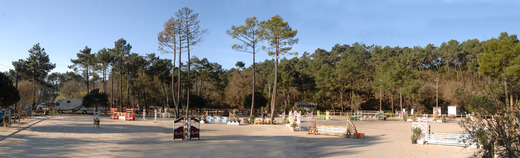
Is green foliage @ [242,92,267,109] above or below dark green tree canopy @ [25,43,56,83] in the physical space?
below

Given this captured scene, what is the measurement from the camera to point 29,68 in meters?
43.8

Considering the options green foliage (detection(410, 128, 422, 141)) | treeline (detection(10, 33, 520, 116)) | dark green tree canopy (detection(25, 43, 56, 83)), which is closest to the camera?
green foliage (detection(410, 128, 422, 141))

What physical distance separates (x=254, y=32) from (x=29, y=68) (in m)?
32.2

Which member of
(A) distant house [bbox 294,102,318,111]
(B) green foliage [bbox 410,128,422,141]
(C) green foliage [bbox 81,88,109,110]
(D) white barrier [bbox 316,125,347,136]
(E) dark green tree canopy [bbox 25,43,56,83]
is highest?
(E) dark green tree canopy [bbox 25,43,56,83]

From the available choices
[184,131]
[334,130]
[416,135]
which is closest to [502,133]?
[416,135]

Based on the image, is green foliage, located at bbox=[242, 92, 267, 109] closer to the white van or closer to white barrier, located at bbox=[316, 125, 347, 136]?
the white van

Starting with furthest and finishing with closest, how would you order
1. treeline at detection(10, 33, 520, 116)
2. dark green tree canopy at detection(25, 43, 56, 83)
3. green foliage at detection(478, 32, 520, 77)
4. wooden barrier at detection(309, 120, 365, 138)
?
treeline at detection(10, 33, 520, 116) → dark green tree canopy at detection(25, 43, 56, 83) → green foliage at detection(478, 32, 520, 77) → wooden barrier at detection(309, 120, 365, 138)

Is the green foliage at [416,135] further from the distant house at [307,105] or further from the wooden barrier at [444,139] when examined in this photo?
the distant house at [307,105]

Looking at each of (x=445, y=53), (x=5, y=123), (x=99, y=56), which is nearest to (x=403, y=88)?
(x=445, y=53)

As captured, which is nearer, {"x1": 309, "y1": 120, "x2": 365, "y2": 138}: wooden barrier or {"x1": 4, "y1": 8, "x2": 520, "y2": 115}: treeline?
{"x1": 309, "y1": 120, "x2": 365, "y2": 138}: wooden barrier

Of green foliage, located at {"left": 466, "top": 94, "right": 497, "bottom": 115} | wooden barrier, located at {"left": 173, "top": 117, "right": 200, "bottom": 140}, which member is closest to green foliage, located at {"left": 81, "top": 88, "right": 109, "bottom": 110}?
wooden barrier, located at {"left": 173, "top": 117, "right": 200, "bottom": 140}

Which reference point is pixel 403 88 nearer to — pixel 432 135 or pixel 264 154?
pixel 432 135

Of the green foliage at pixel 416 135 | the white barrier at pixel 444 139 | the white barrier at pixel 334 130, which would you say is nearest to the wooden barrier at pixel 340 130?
the white barrier at pixel 334 130

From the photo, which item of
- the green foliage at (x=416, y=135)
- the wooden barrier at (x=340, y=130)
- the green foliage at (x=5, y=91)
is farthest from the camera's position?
the green foliage at (x=5, y=91)
